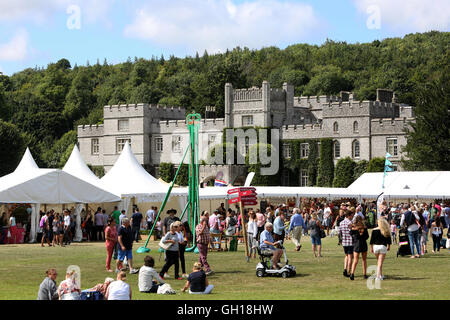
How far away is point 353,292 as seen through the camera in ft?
55.6

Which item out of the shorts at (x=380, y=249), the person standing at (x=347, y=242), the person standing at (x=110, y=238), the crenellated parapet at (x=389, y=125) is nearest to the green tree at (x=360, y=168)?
the crenellated parapet at (x=389, y=125)

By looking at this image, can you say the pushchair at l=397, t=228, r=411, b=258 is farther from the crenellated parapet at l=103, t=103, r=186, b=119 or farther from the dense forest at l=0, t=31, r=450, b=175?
the dense forest at l=0, t=31, r=450, b=175

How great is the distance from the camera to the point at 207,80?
4067 inches

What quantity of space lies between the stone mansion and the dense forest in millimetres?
11896

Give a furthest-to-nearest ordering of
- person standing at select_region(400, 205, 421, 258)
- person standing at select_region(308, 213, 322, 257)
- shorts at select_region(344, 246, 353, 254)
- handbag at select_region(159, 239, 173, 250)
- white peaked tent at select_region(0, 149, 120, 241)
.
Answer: white peaked tent at select_region(0, 149, 120, 241) < person standing at select_region(308, 213, 322, 257) < person standing at select_region(400, 205, 421, 258) < handbag at select_region(159, 239, 173, 250) < shorts at select_region(344, 246, 353, 254)

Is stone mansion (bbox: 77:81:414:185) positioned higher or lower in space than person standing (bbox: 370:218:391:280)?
higher

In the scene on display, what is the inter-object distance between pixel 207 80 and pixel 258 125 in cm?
3029

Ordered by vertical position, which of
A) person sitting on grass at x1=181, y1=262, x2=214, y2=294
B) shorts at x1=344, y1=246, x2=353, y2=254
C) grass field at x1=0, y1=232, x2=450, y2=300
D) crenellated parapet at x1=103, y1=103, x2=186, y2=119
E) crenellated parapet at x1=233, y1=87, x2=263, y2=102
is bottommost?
grass field at x1=0, y1=232, x2=450, y2=300

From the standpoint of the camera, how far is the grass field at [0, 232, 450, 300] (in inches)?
656

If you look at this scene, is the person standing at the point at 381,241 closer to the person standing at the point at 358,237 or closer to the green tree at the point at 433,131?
the person standing at the point at 358,237

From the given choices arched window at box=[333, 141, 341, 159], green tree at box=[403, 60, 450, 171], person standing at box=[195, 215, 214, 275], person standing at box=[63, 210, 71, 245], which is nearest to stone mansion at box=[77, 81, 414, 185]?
arched window at box=[333, 141, 341, 159]

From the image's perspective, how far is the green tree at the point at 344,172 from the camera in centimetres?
6781

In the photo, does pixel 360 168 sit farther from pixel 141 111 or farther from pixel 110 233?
pixel 110 233

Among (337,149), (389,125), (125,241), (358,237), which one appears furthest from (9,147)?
(358,237)
